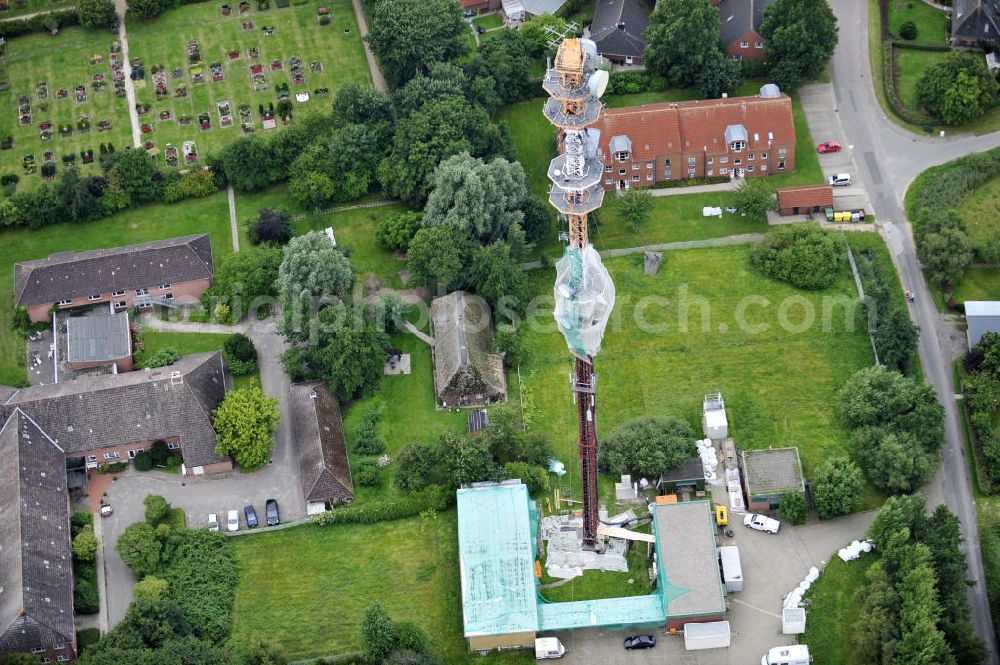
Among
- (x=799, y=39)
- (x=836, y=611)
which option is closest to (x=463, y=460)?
(x=836, y=611)

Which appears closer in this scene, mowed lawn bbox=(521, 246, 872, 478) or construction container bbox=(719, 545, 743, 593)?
construction container bbox=(719, 545, 743, 593)

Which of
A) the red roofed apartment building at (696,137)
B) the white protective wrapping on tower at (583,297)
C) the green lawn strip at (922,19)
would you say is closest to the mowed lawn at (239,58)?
the red roofed apartment building at (696,137)

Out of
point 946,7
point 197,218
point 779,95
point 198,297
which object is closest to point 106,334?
point 198,297

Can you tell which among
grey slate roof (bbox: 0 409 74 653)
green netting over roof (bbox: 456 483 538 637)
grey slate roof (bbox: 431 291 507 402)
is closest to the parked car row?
grey slate roof (bbox: 0 409 74 653)

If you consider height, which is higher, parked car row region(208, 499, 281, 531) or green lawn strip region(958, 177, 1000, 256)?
green lawn strip region(958, 177, 1000, 256)

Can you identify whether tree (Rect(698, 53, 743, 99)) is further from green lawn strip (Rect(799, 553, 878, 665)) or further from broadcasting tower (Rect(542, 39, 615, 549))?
green lawn strip (Rect(799, 553, 878, 665))

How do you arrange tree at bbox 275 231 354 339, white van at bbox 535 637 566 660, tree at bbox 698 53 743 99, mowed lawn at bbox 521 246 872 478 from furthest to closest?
tree at bbox 698 53 743 99 → tree at bbox 275 231 354 339 → mowed lawn at bbox 521 246 872 478 → white van at bbox 535 637 566 660

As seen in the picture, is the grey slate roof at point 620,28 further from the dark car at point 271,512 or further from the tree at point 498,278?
the dark car at point 271,512
